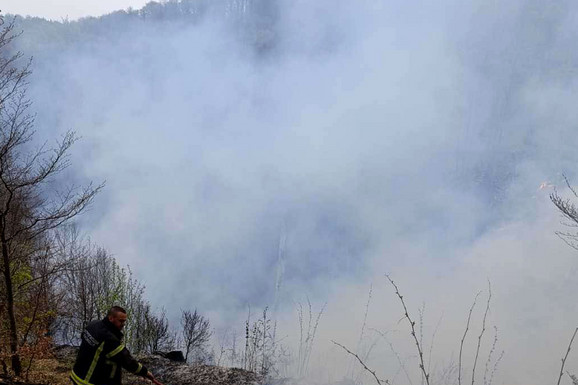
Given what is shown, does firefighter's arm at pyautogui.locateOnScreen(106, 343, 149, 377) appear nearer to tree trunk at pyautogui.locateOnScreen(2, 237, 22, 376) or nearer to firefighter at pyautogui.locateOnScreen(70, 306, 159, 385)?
firefighter at pyautogui.locateOnScreen(70, 306, 159, 385)

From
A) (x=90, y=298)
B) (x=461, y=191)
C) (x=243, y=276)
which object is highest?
(x=461, y=191)

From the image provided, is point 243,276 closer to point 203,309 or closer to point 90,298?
point 203,309

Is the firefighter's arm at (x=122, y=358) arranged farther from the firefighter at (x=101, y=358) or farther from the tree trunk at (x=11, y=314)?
the tree trunk at (x=11, y=314)

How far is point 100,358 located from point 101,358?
0.4 inches

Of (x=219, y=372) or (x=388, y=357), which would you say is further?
(x=388, y=357)

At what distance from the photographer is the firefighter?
218 inches

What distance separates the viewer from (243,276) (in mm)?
126312

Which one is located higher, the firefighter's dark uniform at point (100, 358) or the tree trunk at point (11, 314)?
the tree trunk at point (11, 314)

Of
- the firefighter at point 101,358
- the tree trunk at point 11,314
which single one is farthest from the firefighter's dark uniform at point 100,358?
the tree trunk at point 11,314

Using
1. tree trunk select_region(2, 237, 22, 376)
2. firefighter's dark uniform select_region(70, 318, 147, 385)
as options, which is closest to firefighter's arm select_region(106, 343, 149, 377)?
firefighter's dark uniform select_region(70, 318, 147, 385)

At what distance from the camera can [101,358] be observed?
5.57m

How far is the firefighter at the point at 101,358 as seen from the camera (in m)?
5.54

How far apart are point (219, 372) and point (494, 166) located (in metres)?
112

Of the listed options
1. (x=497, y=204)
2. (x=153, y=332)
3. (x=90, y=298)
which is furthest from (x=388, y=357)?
(x=497, y=204)
